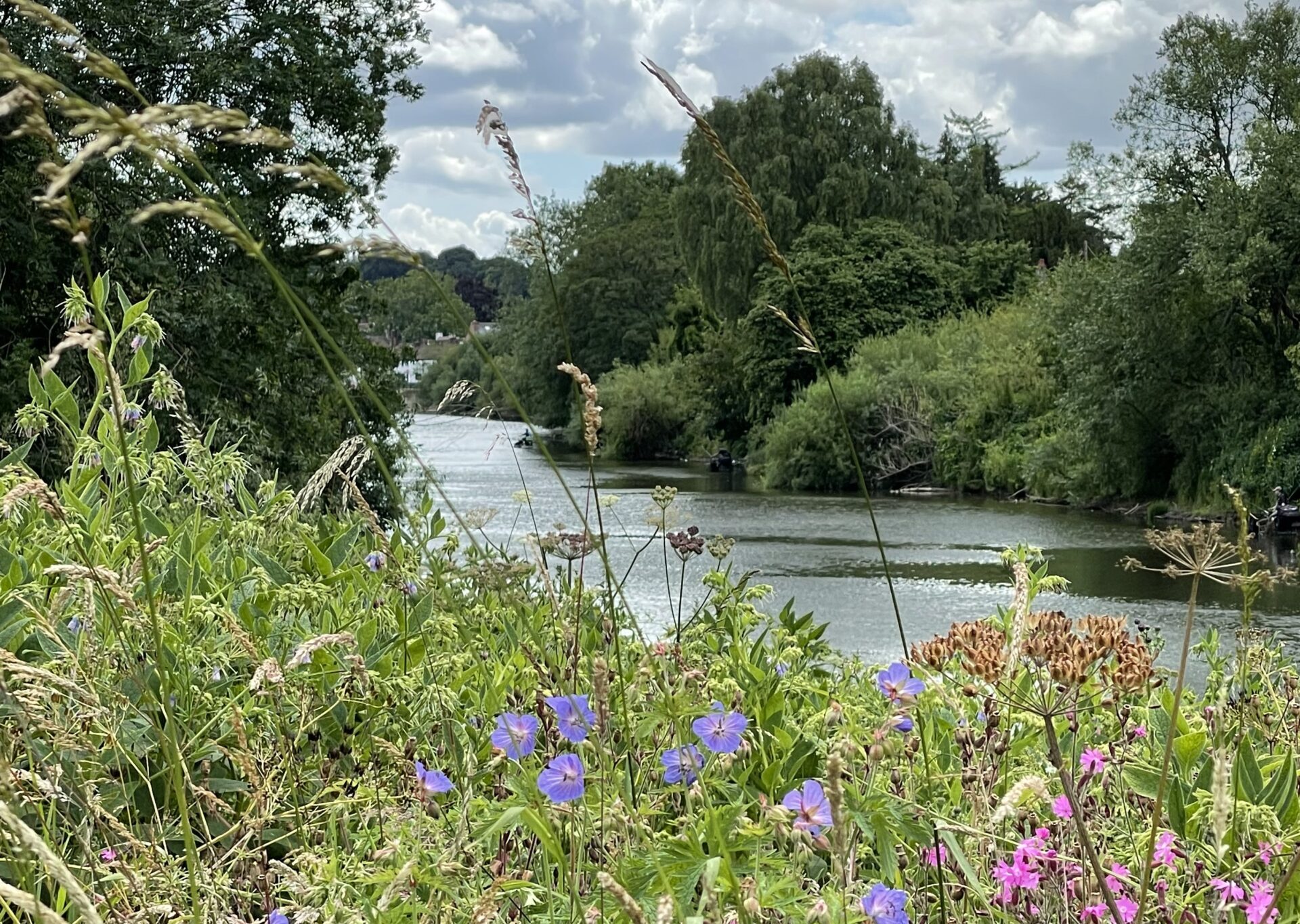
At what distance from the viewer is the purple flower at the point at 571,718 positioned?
3.82 feet

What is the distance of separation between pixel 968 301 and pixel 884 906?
43.6 meters

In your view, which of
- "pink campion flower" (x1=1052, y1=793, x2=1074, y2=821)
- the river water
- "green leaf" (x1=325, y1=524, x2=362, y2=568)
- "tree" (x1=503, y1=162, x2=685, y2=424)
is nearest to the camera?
"pink campion flower" (x1=1052, y1=793, x2=1074, y2=821)

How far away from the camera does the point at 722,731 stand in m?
1.30

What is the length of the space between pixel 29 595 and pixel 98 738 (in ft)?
0.90

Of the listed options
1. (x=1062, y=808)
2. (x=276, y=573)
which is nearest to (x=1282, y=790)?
(x=1062, y=808)

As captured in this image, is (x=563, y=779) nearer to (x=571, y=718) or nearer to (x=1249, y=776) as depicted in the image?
(x=571, y=718)

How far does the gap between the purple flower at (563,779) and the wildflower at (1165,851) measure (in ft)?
2.10

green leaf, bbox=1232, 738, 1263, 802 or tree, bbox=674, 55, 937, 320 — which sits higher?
tree, bbox=674, 55, 937, 320

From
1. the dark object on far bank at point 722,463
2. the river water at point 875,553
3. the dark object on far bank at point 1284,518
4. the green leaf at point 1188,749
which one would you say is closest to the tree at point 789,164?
the dark object on far bank at point 722,463

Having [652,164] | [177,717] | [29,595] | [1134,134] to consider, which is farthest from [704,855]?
[652,164]

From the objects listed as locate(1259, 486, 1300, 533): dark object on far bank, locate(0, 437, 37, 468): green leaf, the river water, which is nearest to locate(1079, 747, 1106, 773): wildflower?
the river water

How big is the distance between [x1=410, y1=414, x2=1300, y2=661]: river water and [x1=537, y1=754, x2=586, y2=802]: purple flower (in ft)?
5.00

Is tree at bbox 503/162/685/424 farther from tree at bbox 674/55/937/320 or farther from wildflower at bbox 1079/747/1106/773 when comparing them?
wildflower at bbox 1079/747/1106/773

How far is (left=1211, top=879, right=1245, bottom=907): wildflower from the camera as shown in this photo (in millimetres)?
1211
